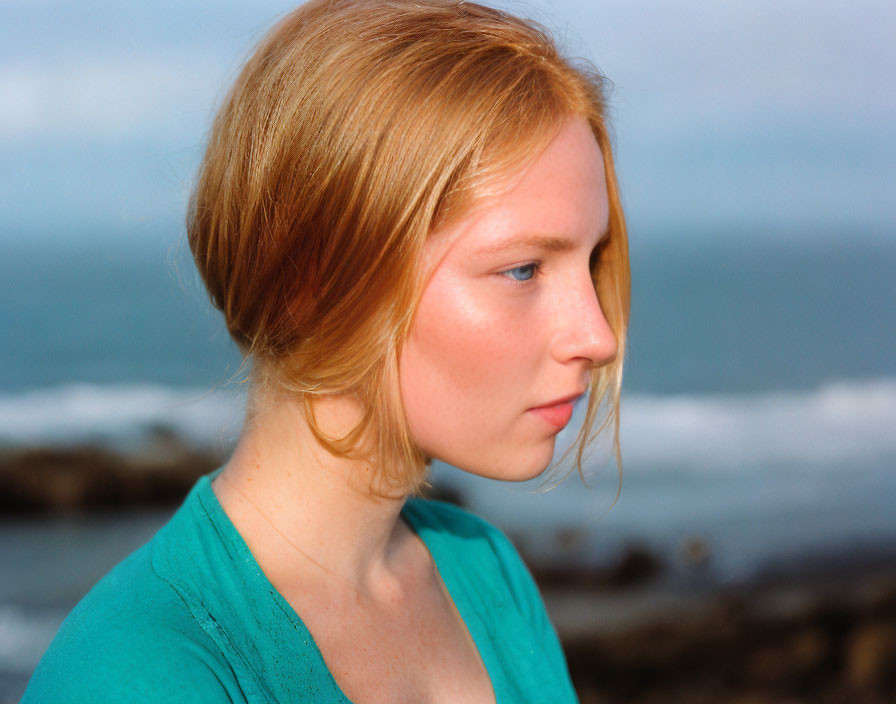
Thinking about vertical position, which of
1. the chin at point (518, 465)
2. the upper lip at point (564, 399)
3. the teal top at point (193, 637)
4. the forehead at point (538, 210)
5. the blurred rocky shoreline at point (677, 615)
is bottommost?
the blurred rocky shoreline at point (677, 615)

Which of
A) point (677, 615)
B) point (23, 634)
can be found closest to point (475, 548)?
point (23, 634)

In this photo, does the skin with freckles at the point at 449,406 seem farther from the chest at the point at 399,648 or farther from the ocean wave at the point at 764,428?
the ocean wave at the point at 764,428

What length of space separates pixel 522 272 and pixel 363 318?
24cm

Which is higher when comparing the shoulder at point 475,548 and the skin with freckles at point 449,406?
the skin with freckles at point 449,406

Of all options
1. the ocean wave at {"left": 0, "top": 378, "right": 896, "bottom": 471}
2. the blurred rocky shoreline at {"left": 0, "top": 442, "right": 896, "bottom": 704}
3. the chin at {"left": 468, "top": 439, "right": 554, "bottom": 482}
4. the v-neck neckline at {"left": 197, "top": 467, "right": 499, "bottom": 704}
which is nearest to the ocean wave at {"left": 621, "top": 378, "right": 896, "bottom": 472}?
the ocean wave at {"left": 0, "top": 378, "right": 896, "bottom": 471}

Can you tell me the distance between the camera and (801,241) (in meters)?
25.8

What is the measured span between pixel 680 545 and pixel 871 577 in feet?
4.77

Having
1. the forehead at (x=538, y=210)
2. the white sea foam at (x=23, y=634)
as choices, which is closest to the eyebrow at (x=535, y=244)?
the forehead at (x=538, y=210)

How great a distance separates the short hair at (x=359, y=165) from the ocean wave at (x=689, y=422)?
277 inches

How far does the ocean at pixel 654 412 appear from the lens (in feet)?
19.0

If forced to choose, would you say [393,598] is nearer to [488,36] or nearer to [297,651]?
[297,651]

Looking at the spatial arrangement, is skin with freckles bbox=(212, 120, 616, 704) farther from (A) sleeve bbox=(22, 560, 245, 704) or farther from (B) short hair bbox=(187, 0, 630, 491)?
(A) sleeve bbox=(22, 560, 245, 704)

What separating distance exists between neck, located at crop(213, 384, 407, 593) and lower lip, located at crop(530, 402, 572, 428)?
278 mm

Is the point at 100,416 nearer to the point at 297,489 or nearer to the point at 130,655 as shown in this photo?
the point at 297,489
